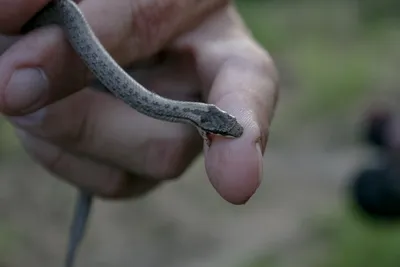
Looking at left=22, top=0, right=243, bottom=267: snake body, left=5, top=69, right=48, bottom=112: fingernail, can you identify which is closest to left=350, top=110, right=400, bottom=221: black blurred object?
left=22, top=0, right=243, bottom=267: snake body

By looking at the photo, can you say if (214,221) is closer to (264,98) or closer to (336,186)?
(336,186)

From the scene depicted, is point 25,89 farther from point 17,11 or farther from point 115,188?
point 115,188

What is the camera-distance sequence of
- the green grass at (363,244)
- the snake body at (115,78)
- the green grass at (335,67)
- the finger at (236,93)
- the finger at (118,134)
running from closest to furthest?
the finger at (236,93) → the snake body at (115,78) → the finger at (118,134) → the green grass at (363,244) → the green grass at (335,67)

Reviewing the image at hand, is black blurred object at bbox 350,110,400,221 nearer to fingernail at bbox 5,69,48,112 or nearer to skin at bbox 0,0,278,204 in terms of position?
skin at bbox 0,0,278,204

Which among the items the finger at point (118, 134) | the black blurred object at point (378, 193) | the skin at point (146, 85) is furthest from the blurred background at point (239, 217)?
the finger at point (118, 134)

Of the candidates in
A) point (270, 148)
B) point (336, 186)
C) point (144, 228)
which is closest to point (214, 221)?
point (144, 228)

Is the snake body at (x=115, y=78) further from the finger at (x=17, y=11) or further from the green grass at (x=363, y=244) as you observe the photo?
the green grass at (x=363, y=244)
